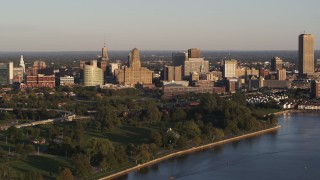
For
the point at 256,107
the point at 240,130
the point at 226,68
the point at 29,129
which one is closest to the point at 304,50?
the point at 226,68

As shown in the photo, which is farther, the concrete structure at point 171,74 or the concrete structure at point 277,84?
the concrete structure at point 171,74

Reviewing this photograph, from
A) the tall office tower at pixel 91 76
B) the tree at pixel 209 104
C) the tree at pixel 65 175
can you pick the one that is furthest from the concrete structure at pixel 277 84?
the tree at pixel 65 175

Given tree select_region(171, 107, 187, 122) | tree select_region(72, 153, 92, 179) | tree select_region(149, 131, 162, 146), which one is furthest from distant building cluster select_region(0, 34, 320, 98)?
tree select_region(72, 153, 92, 179)

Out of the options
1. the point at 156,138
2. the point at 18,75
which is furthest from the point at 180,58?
the point at 156,138

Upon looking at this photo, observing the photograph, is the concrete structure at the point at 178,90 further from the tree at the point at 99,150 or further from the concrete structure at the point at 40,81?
the tree at the point at 99,150

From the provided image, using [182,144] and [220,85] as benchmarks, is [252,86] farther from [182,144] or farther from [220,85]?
[182,144]

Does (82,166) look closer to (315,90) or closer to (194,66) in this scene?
(315,90)
